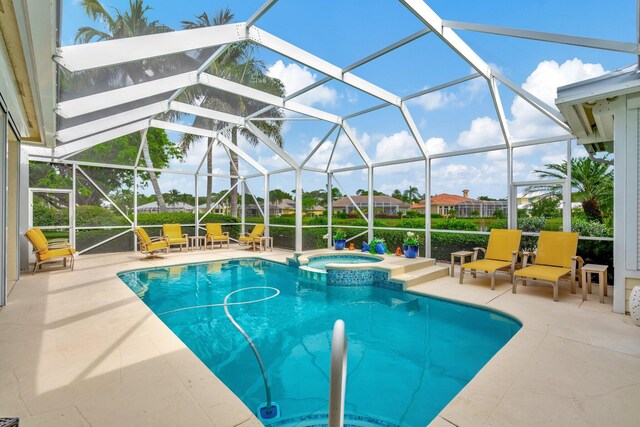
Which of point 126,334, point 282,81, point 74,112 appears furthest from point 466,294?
point 74,112

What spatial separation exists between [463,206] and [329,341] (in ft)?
19.6

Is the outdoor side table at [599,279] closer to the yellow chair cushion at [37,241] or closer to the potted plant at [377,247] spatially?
the potted plant at [377,247]

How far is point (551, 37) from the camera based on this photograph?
445 centimetres

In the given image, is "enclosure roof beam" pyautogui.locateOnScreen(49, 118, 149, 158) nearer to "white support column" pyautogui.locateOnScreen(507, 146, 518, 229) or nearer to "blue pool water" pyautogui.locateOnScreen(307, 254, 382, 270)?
"blue pool water" pyautogui.locateOnScreen(307, 254, 382, 270)

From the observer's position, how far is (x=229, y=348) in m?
3.78

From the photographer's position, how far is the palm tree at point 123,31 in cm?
366

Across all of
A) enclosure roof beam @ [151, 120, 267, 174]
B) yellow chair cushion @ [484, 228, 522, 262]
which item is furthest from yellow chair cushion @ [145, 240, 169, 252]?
yellow chair cushion @ [484, 228, 522, 262]

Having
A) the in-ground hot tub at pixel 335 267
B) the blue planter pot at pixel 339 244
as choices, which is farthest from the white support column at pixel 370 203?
the in-ground hot tub at pixel 335 267

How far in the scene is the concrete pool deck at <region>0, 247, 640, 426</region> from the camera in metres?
2.18

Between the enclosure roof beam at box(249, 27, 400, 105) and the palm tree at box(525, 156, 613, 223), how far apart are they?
13.0ft

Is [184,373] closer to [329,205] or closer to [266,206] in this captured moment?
[329,205]

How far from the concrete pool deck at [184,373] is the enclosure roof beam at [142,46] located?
334 centimetres

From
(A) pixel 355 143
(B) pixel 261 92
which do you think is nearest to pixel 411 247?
(A) pixel 355 143

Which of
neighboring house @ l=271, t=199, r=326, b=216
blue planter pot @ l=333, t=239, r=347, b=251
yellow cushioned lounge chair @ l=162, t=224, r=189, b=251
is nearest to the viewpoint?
blue planter pot @ l=333, t=239, r=347, b=251
